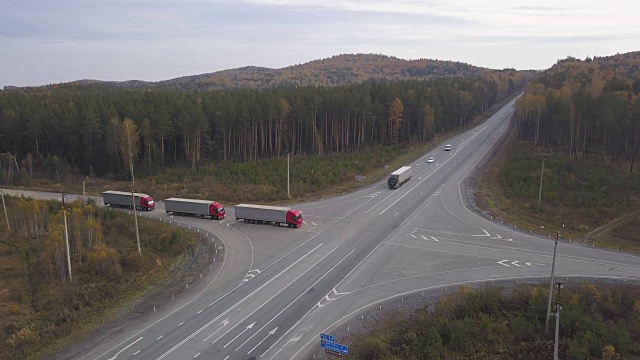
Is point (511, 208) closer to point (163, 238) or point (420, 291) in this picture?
point (420, 291)

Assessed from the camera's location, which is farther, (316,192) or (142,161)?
(142,161)

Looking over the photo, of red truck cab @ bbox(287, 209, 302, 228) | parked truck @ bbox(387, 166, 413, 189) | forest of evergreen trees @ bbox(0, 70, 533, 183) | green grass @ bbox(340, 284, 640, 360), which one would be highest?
forest of evergreen trees @ bbox(0, 70, 533, 183)

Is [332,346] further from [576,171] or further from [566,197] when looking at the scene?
[576,171]

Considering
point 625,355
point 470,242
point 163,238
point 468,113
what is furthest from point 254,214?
point 468,113

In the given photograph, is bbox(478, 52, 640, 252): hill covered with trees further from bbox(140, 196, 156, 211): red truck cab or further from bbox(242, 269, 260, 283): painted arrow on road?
bbox(140, 196, 156, 211): red truck cab

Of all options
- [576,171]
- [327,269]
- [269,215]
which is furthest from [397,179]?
[327,269]

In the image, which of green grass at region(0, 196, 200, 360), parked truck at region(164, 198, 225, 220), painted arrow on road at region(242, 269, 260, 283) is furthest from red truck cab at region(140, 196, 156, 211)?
painted arrow on road at region(242, 269, 260, 283)
